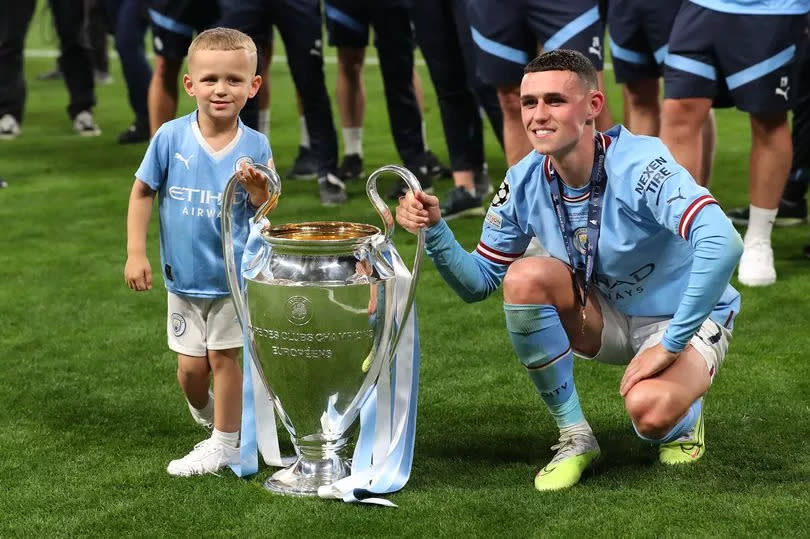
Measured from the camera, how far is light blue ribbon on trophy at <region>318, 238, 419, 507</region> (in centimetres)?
307

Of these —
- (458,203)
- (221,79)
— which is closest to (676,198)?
(221,79)

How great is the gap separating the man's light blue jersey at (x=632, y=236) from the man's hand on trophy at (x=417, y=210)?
0.07 meters

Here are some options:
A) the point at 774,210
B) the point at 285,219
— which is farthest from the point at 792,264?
the point at 285,219

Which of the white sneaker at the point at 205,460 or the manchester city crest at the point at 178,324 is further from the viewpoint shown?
the manchester city crest at the point at 178,324

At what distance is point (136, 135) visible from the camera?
8.24m

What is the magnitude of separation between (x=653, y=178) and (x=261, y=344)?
3.12ft

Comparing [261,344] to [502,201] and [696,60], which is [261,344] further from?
[696,60]

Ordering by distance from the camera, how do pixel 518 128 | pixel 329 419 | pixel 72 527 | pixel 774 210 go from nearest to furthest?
1. pixel 72 527
2. pixel 329 419
3. pixel 774 210
4. pixel 518 128

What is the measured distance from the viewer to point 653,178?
2.97 m

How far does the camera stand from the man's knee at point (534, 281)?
123 inches

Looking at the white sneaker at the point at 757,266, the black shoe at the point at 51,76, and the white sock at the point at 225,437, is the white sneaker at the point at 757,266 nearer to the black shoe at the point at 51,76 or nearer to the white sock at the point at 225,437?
the white sock at the point at 225,437

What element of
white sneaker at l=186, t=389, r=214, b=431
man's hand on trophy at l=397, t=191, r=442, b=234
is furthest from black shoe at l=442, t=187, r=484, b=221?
man's hand on trophy at l=397, t=191, r=442, b=234

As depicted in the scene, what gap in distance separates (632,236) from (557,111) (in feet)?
1.11

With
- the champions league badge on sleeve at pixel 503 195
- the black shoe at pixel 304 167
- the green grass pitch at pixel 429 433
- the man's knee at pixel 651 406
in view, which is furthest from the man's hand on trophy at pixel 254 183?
the black shoe at pixel 304 167
